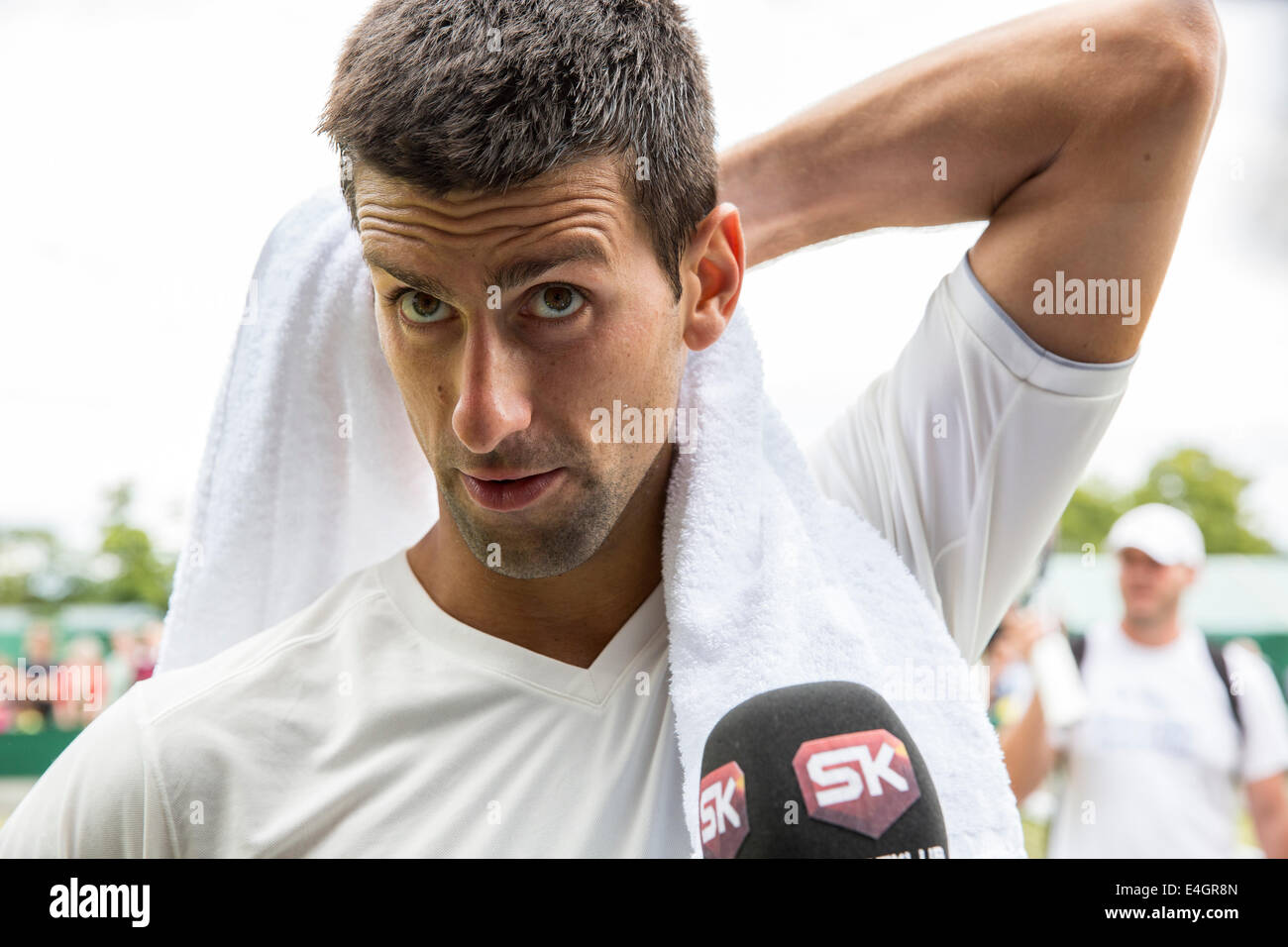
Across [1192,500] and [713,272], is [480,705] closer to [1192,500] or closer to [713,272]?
[713,272]

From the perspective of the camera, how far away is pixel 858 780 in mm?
864

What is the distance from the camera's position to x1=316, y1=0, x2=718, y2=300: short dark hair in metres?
1.00

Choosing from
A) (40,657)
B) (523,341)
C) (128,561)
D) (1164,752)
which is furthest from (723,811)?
(128,561)

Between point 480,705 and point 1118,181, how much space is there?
0.87m

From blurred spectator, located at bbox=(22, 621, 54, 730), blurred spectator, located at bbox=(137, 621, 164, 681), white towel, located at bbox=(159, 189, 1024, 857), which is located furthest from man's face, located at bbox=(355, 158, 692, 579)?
blurred spectator, located at bbox=(22, 621, 54, 730)

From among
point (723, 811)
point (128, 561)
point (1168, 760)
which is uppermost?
point (128, 561)

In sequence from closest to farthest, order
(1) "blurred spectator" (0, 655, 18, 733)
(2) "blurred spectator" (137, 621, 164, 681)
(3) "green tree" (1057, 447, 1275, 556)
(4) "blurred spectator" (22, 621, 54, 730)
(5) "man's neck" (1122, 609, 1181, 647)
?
(5) "man's neck" (1122, 609, 1181, 647) < (2) "blurred spectator" (137, 621, 164, 681) < (1) "blurred spectator" (0, 655, 18, 733) < (4) "blurred spectator" (22, 621, 54, 730) < (3) "green tree" (1057, 447, 1275, 556)

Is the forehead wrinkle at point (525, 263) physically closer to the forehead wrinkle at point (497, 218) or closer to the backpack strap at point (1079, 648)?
the forehead wrinkle at point (497, 218)

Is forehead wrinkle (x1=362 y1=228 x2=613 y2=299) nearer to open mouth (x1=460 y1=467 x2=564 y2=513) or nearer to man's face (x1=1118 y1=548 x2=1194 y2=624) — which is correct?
open mouth (x1=460 y1=467 x2=564 y2=513)

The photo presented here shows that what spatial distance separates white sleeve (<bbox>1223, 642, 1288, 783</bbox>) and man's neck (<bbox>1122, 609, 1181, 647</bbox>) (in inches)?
7.5

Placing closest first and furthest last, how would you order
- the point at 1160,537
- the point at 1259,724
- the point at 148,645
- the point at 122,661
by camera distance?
Answer: the point at 1259,724
the point at 1160,537
the point at 148,645
the point at 122,661
